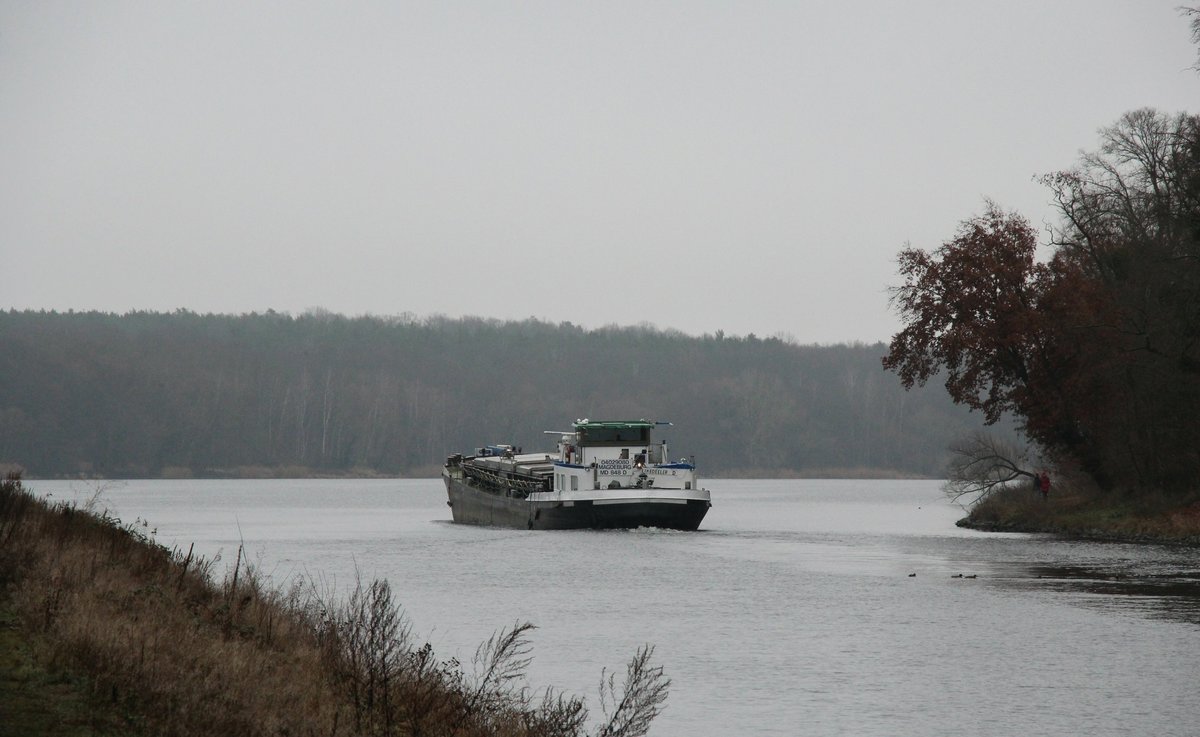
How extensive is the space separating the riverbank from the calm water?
2.21m

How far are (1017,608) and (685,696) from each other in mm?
13626

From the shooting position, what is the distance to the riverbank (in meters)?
49.8

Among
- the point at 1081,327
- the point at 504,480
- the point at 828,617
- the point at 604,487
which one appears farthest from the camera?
the point at 504,480

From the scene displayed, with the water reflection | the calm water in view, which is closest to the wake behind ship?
the calm water

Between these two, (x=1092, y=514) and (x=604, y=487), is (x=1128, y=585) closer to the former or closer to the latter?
(x=1092, y=514)

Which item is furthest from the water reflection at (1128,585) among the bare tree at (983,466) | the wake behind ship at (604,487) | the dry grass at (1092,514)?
the bare tree at (983,466)

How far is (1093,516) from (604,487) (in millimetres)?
19694

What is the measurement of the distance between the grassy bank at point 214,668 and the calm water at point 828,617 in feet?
10.9

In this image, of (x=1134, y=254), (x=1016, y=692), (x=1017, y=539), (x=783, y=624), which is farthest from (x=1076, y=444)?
(x=1016, y=692)

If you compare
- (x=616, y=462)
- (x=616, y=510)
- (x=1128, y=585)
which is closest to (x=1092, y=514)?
(x=616, y=510)

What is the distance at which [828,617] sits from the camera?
30.8 meters

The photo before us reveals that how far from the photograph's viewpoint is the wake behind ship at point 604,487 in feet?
200

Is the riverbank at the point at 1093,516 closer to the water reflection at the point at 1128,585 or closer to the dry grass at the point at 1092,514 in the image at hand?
the dry grass at the point at 1092,514

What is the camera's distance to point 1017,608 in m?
31.8
